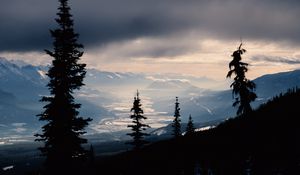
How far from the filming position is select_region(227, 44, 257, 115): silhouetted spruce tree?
36.5 metres

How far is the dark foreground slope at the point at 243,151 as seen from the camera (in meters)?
22.3

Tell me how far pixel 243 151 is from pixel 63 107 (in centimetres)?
1222

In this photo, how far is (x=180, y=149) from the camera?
113 ft

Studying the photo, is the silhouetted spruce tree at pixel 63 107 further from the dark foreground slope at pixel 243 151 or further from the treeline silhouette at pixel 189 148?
the dark foreground slope at pixel 243 151

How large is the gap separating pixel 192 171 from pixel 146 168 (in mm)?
6484

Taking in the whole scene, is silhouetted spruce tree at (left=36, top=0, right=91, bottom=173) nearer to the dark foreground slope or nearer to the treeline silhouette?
the treeline silhouette

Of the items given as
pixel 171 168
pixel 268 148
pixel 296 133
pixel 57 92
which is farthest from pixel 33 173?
pixel 296 133

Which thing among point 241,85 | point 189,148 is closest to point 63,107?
point 189,148

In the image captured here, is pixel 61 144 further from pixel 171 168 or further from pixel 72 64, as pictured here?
pixel 171 168

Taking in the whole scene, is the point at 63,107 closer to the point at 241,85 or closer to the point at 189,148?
the point at 189,148

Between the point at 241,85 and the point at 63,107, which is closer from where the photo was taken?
the point at 63,107

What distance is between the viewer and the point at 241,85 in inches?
1459

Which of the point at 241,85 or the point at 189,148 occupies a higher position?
the point at 241,85

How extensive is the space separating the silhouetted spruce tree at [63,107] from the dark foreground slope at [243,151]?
704 cm
